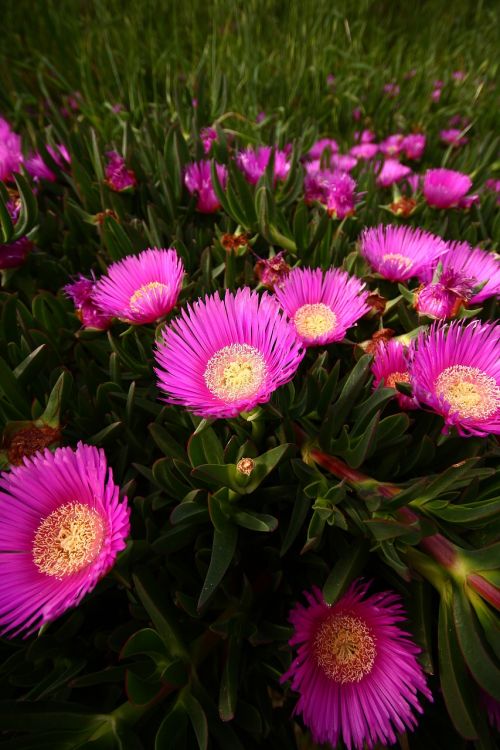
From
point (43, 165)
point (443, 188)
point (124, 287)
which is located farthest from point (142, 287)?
point (443, 188)

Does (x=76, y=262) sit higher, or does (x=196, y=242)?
(x=196, y=242)

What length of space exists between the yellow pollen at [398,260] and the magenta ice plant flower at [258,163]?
0.31 m

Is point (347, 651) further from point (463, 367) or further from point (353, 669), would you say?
point (463, 367)

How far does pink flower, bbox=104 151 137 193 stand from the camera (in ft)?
3.11

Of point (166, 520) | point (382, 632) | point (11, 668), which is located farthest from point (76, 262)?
point (382, 632)

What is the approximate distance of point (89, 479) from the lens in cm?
50

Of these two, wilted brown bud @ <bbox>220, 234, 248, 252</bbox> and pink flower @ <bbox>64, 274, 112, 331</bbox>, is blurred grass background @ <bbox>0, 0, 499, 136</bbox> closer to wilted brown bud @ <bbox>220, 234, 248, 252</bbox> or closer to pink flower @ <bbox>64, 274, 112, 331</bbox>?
wilted brown bud @ <bbox>220, 234, 248, 252</bbox>

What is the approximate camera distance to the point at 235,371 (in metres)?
0.62

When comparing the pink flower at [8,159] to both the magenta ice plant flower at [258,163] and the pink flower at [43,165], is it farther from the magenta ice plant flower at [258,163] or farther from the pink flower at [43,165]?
the magenta ice plant flower at [258,163]

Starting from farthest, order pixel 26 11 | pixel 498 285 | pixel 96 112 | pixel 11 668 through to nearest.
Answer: pixel 26 11 < pixel 96 112 < pixel 498 285 < pixel 11 668

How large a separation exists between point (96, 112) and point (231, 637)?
5.08ft

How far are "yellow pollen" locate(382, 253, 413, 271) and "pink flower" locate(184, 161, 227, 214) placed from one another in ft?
1.20

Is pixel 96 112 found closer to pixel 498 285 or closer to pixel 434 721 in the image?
pixel 498 285

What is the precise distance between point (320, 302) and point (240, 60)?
5.15 feet
